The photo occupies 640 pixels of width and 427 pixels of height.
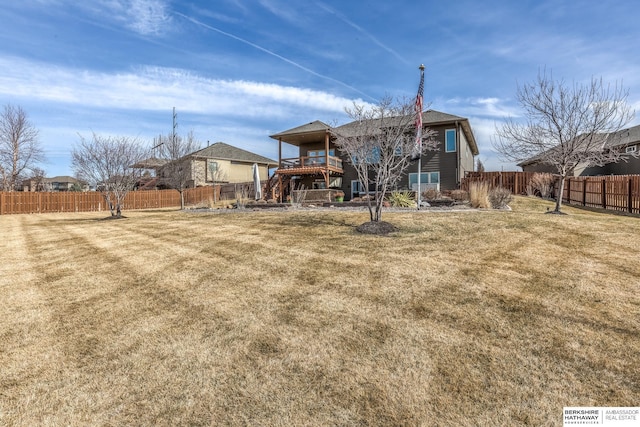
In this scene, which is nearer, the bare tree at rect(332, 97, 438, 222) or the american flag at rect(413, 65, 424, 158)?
the bare tree at rect(332, 97, 438, 222)

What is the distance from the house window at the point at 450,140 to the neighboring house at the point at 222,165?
78.9ft

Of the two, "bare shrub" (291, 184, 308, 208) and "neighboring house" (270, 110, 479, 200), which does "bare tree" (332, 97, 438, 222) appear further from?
"neighboring house" (270, 110, 479, 200)

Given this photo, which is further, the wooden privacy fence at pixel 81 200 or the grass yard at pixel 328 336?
the wooden privacy fence at pixel 81 200

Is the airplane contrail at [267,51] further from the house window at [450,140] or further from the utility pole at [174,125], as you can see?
the utility pole at [174,125]

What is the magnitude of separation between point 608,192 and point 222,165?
1367 inches

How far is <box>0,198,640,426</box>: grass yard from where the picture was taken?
2713 mm

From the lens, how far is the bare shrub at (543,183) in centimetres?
2266

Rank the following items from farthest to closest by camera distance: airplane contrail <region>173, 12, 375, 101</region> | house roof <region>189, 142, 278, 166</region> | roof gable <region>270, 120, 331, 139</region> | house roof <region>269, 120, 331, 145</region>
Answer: house roof <region>189, 142, 278, 166</region>
roof gable <region>270, 120, 331, 139</region>
house roof <region>269, 120, 331, 145</region>
airplane contrail <region>173, 12, 375, 101</region>

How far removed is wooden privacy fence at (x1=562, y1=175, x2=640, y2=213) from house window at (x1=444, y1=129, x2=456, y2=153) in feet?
25.2

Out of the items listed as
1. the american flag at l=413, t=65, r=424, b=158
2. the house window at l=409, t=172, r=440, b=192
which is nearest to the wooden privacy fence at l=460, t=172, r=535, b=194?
the house window at l=409, t=172, r=440, b=192

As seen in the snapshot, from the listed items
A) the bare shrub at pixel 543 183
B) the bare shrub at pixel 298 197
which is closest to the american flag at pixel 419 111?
the bare shrub at pixel 298 197

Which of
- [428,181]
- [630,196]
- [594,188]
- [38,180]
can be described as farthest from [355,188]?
[38,180]

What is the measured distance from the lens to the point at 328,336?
3.79 m

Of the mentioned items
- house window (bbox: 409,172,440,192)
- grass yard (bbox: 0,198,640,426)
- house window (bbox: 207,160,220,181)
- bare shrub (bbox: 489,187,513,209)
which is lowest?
grass yard (bbox: 0,198,640,426)
